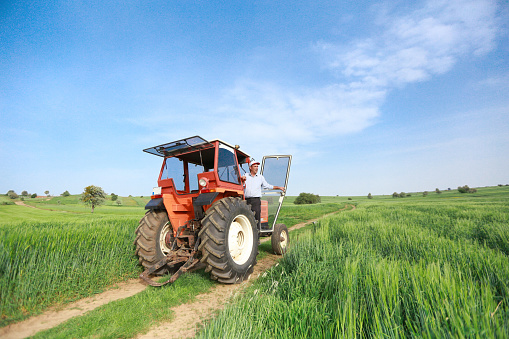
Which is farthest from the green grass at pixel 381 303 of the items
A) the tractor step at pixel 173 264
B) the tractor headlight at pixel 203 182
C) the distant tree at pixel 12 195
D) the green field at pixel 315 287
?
the distant tree at pixel 12 195

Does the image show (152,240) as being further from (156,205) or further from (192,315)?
(192,315)

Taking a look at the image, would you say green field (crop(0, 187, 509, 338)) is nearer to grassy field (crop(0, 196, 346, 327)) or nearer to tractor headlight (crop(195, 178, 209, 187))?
grassy field (crop(0, 196, 346, 327))

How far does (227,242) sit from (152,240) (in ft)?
5.47

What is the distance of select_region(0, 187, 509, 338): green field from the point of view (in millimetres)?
1711

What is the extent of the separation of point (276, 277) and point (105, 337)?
2286 mm

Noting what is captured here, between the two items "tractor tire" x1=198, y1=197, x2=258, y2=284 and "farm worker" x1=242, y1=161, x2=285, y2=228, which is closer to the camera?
"tractor tire" x1=198, y1=197, x2=258, y2=284

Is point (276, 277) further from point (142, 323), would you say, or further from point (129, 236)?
point (129, 236)

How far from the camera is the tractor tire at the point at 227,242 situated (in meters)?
3.68

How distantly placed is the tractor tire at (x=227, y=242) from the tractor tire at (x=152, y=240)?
1.26 m

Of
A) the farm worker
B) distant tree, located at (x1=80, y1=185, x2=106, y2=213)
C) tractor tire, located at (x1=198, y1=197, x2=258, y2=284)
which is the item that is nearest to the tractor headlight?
tractor tire, located at (x1=198, y1=197, x2=258, y2=284)

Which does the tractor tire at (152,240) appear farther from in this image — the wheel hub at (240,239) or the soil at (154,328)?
the wheel hub at (240,239)

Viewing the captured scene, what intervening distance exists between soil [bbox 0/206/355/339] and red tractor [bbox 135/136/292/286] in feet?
1.30

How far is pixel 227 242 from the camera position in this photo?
12.5 feet

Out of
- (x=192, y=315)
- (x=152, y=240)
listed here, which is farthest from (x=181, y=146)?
(x=192, y=315)
